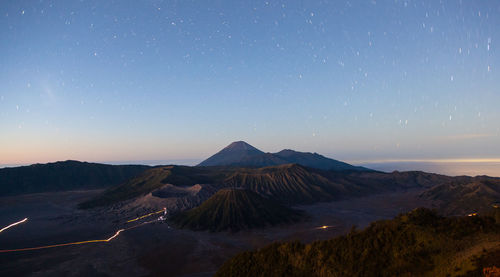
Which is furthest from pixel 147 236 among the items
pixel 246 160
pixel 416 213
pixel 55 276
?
pixel 246 160

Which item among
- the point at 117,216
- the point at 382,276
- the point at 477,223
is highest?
the point at 477,223

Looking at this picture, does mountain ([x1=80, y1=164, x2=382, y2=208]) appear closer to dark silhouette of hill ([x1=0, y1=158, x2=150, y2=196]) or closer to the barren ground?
the barren ground

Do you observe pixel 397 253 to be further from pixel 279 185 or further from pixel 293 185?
pixel 293 185

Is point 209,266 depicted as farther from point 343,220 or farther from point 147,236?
point 343,220

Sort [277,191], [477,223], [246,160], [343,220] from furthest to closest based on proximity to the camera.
→ [246,160], [277,191], [343,220], [477,223]

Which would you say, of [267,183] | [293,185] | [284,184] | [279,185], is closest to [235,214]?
[279,185]

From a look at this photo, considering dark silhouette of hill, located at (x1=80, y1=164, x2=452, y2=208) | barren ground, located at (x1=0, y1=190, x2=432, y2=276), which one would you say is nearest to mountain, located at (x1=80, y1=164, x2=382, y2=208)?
dark silhouette of hill, located at (x1=80, y1=164, x2=452, y2=208)

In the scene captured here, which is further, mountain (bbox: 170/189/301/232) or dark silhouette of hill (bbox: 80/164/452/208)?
dark silhouette of hill (bbox: 80/164/452/208)

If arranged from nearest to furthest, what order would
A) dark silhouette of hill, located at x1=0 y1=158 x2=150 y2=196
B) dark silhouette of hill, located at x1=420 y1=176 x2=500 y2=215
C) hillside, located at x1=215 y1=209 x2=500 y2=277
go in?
1. hillside, located at x1=215 y1=209 x2=500 y2=277
2. dark silhouette of hill, located at x1=420 y1=176 x2=500 y2=215
3. dark silhouette of hill, located at x1=0 y1=158 x2=150 y2=196
